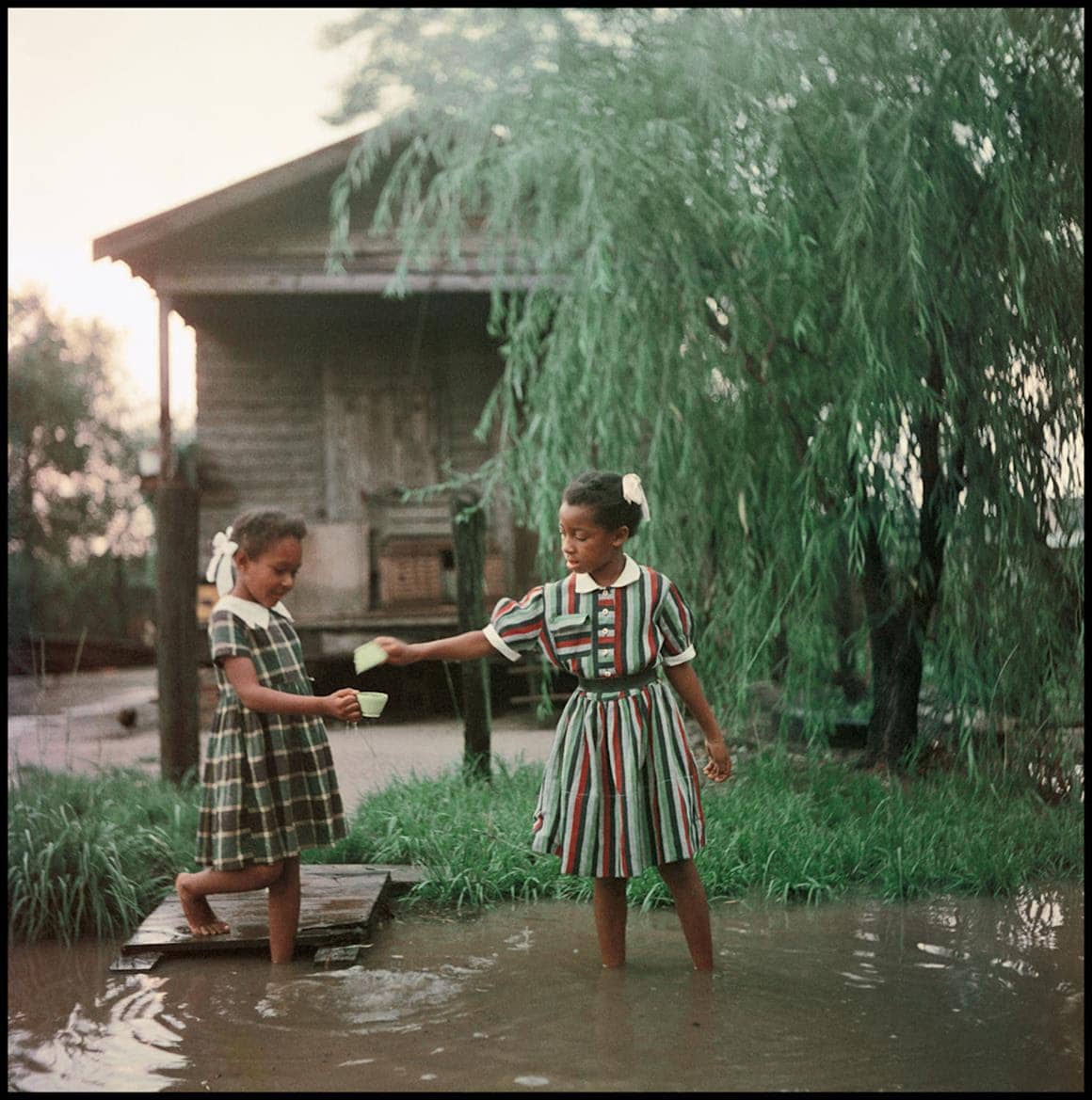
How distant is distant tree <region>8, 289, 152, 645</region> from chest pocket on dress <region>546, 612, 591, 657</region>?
38.5 feet

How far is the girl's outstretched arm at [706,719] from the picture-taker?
3.28 meters

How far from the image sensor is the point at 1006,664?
482cm

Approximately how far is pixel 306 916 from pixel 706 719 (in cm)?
149

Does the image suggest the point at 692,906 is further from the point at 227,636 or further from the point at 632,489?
the point at 227,636

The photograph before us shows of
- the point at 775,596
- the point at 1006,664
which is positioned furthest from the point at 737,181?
the point at 1006,664

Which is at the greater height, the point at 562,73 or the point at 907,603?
the point at 562,73

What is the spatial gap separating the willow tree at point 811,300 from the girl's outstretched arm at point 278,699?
2341 mm

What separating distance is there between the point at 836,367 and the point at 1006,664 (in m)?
1.38

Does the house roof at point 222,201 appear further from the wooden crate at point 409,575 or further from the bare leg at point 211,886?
the bare leg at point 211,886

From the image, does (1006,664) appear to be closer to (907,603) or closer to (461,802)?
(907,603)

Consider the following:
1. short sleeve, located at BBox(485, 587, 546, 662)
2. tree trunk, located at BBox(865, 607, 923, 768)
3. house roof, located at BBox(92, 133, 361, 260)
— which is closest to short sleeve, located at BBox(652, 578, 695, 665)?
short sleeve, located at BBox(485, 587, 546, 662)

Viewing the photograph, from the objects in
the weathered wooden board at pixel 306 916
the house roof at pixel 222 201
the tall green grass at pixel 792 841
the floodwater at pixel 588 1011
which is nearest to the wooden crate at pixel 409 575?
the house roof at pixel 222 201

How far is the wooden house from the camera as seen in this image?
9.33 m

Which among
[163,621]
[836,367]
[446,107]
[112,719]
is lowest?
[112,719]
